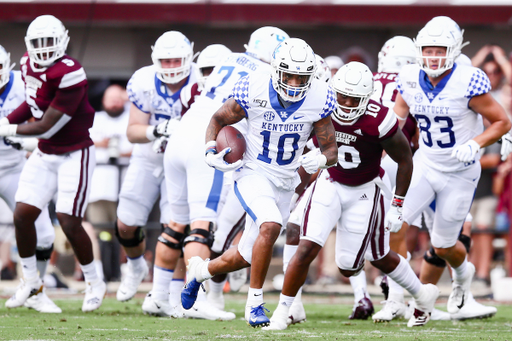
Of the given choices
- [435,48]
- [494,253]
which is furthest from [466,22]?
[435,48]

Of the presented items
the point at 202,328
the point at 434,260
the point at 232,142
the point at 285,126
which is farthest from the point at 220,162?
the point at 434,260

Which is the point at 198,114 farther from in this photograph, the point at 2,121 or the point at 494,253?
the point at 494,253

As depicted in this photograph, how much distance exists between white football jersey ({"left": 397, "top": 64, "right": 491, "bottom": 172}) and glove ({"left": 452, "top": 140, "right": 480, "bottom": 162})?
37 centimetres

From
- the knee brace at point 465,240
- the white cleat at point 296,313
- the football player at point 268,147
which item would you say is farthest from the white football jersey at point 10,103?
the knee brace at point 465,240

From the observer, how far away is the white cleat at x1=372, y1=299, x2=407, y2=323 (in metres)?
5.76

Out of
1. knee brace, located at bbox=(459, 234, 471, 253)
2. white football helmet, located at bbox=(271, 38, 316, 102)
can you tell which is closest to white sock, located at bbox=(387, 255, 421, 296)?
knee brace, located at bbox=(459, 234, 471, 253)

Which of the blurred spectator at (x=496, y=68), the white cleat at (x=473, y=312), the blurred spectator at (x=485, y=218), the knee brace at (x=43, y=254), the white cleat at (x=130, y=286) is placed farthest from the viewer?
the blurred spectator at (x=496, y=68)

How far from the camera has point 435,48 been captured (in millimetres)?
5594

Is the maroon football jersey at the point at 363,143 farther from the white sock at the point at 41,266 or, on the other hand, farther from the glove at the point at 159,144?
the white sock at the point at 41,266

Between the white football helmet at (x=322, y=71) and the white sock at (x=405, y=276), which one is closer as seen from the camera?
the white sock at (x=405, y=276)

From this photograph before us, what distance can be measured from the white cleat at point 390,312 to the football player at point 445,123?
47 cm

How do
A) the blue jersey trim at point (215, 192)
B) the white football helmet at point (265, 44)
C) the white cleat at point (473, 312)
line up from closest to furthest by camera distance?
the blue jersey trim at point (215, 192)
the white football helmet at point (265, 44)
the white cleat at point (473, 312)

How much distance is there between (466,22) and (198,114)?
545 cm

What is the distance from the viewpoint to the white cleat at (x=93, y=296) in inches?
240
